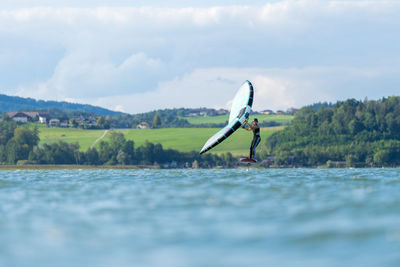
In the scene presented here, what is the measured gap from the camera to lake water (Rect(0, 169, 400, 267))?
16070 millimetres

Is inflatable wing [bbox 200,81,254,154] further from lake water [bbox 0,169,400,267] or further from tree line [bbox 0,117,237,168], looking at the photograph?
tree line [bbox 0,117,237,168]

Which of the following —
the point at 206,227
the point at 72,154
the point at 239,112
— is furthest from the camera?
the point at 72,154

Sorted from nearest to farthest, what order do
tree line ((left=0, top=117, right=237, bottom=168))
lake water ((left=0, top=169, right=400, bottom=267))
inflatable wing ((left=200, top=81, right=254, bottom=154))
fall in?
lake water ((left=0, top=169, right=400, bottom=267)), inflatable wing ((left=200, top=81, right=254, bottom=154)), tree line ((left=0, top=117, right=237, bottom=168))

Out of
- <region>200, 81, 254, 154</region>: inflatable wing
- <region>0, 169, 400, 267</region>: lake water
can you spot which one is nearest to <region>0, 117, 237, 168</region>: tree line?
<region>200, 81, 254, 154</region>: inflatable wing

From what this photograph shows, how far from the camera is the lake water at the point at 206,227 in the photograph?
52.7ft

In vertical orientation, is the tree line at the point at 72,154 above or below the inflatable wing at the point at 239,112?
below

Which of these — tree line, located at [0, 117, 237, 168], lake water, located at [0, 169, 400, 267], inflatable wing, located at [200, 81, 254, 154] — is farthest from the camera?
tree line, located at [0, 117, 237, 168]

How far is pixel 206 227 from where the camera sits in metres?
19.5

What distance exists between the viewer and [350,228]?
18.8m

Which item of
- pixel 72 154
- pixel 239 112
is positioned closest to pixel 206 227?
pixel 239 112

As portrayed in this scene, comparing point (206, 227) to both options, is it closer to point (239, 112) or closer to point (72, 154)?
point (239, 112)

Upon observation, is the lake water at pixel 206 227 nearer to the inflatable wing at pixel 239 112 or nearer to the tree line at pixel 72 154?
the inflatable wing at pixel 239 112

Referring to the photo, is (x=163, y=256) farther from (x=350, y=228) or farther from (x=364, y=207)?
(x=364, y=207)

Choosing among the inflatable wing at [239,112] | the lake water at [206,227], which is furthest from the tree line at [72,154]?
the lake water at [206,227]
